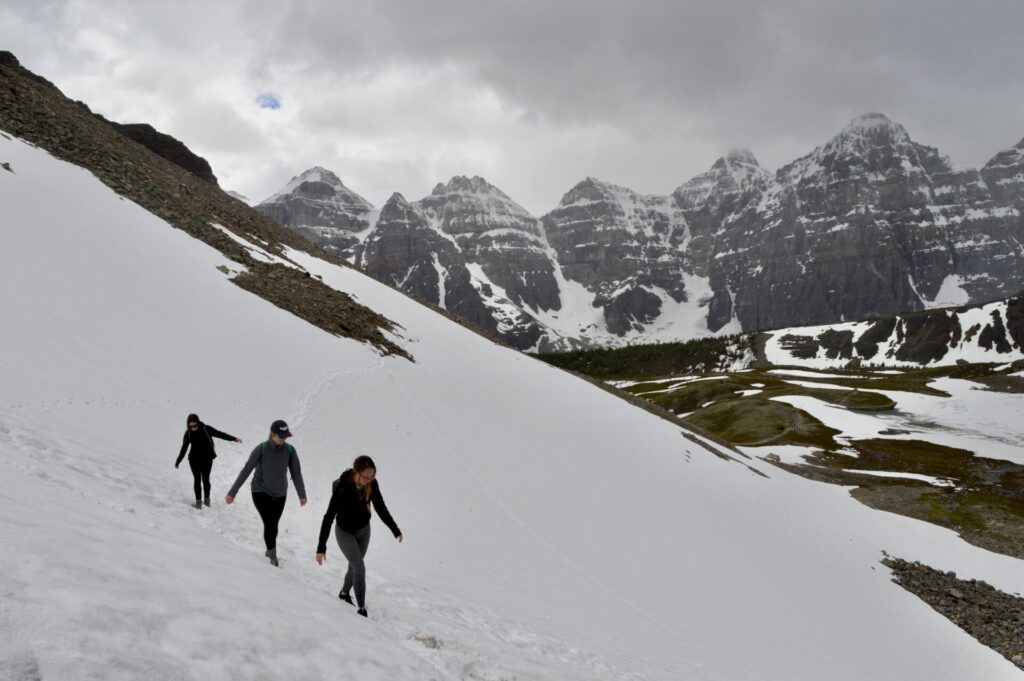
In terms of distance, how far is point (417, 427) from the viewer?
27984mm

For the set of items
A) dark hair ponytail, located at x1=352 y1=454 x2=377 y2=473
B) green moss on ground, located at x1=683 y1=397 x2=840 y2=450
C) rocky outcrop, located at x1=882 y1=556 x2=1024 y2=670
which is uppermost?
green moss on ground, located at x1=683 y1=397 x2=840 y2=450

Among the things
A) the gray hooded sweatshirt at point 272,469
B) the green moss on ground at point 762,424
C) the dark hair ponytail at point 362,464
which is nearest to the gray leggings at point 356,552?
the dark hair ponytail at point 362,464

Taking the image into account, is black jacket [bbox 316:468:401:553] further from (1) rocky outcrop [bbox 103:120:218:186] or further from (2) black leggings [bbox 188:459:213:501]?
(1) rocky outcrop [bbox 103:120:218:186]

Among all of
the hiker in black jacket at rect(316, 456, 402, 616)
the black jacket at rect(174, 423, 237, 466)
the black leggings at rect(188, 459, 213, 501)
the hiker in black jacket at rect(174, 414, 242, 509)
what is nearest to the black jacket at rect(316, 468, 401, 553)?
the hiker in black jacket at rect(316, 456, 402, 616)

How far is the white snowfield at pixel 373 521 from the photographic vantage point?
671cm

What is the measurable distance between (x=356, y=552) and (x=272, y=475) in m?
2.76

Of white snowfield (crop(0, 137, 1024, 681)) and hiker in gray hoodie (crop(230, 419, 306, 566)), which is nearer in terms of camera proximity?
white snowfield (crop(0, 137, 1024, 681))

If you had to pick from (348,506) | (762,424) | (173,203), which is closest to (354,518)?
(348,506)

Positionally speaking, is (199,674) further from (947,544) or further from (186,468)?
(947,544)

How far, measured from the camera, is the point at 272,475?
1172 centimetres

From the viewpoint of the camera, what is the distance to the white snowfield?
22.0 ft

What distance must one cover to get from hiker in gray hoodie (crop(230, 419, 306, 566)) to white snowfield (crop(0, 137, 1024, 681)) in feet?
2.48

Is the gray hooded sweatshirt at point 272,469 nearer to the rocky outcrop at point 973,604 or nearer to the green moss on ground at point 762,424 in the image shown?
the rocky outcrop at point 973,604

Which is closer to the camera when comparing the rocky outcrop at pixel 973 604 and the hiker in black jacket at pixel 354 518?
the hiker in black jacket at pixel 354 518
